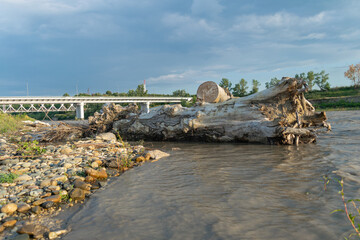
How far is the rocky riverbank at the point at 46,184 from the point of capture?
3217mm

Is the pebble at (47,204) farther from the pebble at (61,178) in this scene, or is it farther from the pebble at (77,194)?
the pebble at (61,178)

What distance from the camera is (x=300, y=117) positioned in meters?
9.22

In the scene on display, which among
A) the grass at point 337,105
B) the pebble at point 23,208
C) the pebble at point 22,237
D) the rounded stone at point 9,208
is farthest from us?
the grass at point 337,105

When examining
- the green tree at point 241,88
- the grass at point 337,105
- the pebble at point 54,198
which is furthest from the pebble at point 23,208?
the green tree at point 241,88

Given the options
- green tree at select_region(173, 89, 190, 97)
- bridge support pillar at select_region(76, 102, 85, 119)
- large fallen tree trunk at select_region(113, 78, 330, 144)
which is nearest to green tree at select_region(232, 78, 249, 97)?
green tree at select_region(173, 89, 190, 97)

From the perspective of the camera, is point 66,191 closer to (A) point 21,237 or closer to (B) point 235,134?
(A) point 21,237

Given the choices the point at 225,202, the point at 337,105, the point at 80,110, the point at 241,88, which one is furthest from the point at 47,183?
the point at 241,88

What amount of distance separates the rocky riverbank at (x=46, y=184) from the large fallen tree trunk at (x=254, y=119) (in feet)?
9.59

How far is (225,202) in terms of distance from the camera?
3.70 meters

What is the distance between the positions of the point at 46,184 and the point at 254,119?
24.2 ft

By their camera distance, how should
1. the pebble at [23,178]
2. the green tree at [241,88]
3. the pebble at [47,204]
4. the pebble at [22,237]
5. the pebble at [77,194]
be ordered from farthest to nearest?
1. the green tree at [241,88]
2. the pebble at [23,178]
3. the pebble at [77,194]
4. the pebble at [47,204]
5. the pebble at [22,237]

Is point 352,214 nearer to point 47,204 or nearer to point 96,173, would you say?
point 47,204

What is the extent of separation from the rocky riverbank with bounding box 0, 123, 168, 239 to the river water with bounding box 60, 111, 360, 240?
1.32 feet

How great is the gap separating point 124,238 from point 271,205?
7.46ft
